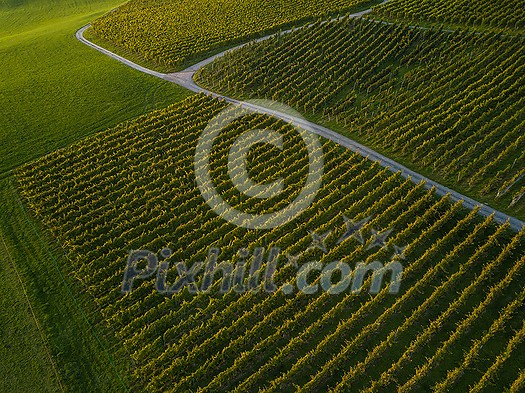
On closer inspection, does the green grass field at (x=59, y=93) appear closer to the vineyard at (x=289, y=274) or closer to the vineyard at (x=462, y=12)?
the vineyard at (x=289, y=274)

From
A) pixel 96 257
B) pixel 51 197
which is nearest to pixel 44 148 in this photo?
pixel 51 197

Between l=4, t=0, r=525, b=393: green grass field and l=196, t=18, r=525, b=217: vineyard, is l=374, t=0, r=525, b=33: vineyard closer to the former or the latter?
l=4, t=0, r=525, b=393: green grass field

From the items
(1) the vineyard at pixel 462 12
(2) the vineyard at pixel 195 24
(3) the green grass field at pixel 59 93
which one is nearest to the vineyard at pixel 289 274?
(3) the green grass field at pixel 59 93

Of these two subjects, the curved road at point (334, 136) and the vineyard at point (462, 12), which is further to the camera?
the vineyard at point (462, 12)

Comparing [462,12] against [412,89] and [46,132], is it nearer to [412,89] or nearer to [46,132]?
[412,89]

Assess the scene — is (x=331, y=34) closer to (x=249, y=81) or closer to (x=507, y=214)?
(x=249, y=81)
